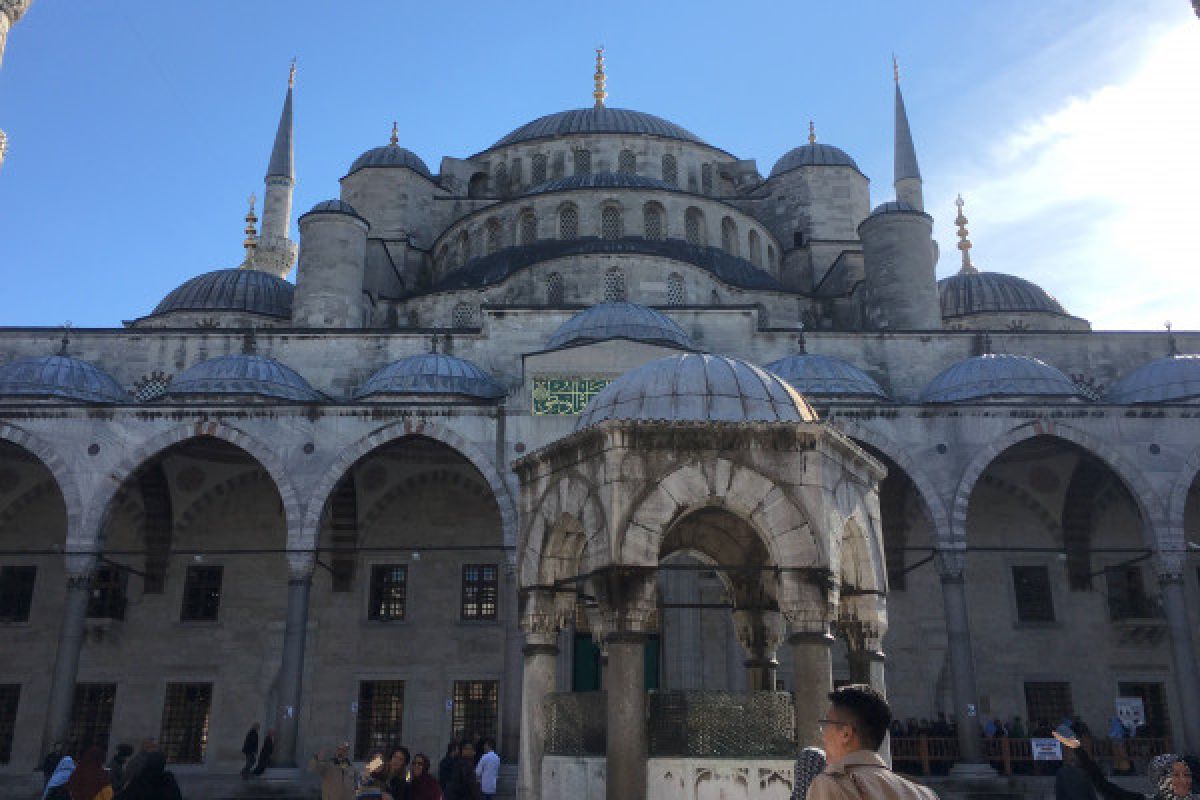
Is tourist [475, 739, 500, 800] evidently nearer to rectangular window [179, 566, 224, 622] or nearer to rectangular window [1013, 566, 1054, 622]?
rectangular window [179, 566, 224, 622]

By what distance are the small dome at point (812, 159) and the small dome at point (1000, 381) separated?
31.6 ft

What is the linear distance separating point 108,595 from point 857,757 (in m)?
17.3

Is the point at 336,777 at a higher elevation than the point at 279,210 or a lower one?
lower

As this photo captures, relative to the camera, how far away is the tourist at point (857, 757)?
2125 millimetres

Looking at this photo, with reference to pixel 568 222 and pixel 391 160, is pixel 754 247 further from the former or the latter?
pixel 391 160

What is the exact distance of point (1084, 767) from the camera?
15.1 feet

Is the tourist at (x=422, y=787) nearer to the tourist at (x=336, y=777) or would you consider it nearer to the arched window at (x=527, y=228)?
Result: the tourist at (x=336, y=777)

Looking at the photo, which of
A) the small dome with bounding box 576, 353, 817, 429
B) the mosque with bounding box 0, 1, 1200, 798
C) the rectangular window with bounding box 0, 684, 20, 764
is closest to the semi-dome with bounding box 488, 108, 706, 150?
the mosque with bounding box 0, 1, 1200, 798

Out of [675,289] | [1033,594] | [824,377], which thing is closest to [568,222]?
[675,289]

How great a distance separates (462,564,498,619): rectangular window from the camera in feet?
55.8

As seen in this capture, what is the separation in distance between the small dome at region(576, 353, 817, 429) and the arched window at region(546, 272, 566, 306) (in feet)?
45.9

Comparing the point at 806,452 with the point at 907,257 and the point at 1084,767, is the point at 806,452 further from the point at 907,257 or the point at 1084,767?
the point at 907,257

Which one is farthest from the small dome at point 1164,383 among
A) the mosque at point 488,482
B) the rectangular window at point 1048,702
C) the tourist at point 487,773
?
the tourist at point 487,773

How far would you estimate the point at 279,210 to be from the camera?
29859mm
